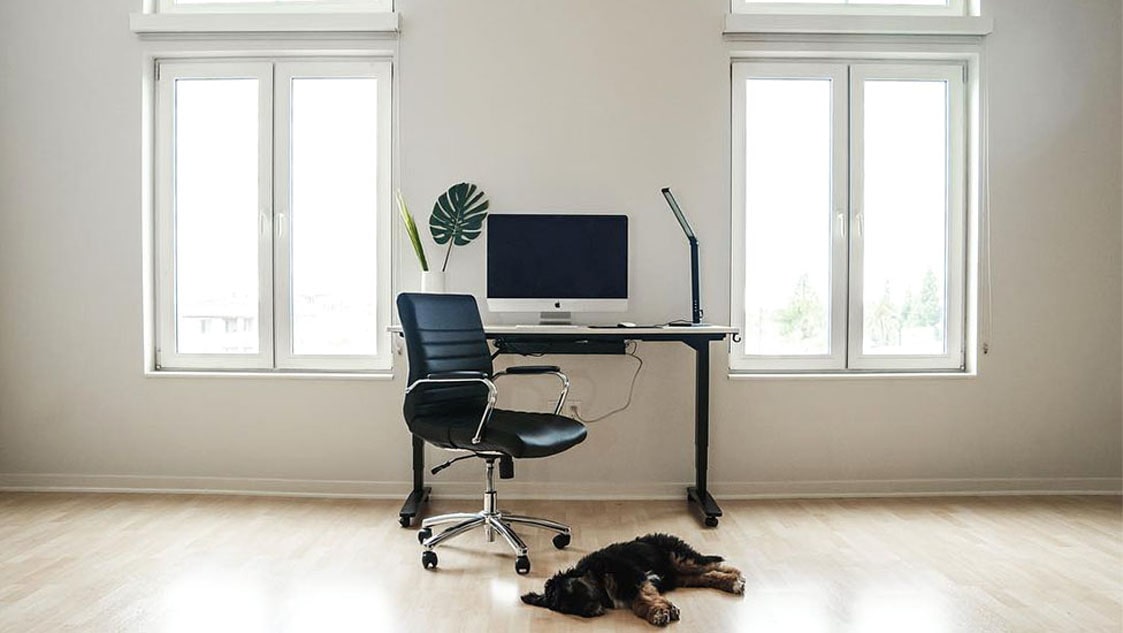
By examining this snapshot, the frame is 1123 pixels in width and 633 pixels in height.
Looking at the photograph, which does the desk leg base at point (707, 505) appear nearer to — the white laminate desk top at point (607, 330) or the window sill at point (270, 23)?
the white laminate desk top at point (607, 330)

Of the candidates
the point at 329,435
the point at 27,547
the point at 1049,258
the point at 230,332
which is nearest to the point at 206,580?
the point at 27,547

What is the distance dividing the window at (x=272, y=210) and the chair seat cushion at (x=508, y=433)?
46.2 inches

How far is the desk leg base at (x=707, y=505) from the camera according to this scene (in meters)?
3.62

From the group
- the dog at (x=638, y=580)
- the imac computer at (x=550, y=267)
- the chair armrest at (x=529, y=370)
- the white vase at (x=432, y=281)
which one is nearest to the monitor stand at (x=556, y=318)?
the imac computer at (x=550, y=267)

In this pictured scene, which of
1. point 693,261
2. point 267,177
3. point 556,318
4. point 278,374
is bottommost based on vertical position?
point 278,374

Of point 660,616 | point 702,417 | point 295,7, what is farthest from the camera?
point 295,7

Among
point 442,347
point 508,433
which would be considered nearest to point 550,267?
point 442,347

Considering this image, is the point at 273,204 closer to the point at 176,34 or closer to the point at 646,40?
the point at 176,34

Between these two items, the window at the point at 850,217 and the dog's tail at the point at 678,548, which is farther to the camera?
the window at the point at 850,217

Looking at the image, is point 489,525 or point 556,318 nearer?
point 489,525

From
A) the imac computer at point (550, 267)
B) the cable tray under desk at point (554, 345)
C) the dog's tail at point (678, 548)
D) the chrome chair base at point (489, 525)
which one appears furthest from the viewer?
the imac computer at point (550, 267)

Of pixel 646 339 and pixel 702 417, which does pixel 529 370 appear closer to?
pixel 646 339

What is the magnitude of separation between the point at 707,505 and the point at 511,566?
1.13m

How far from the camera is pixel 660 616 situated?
8.13 feet
